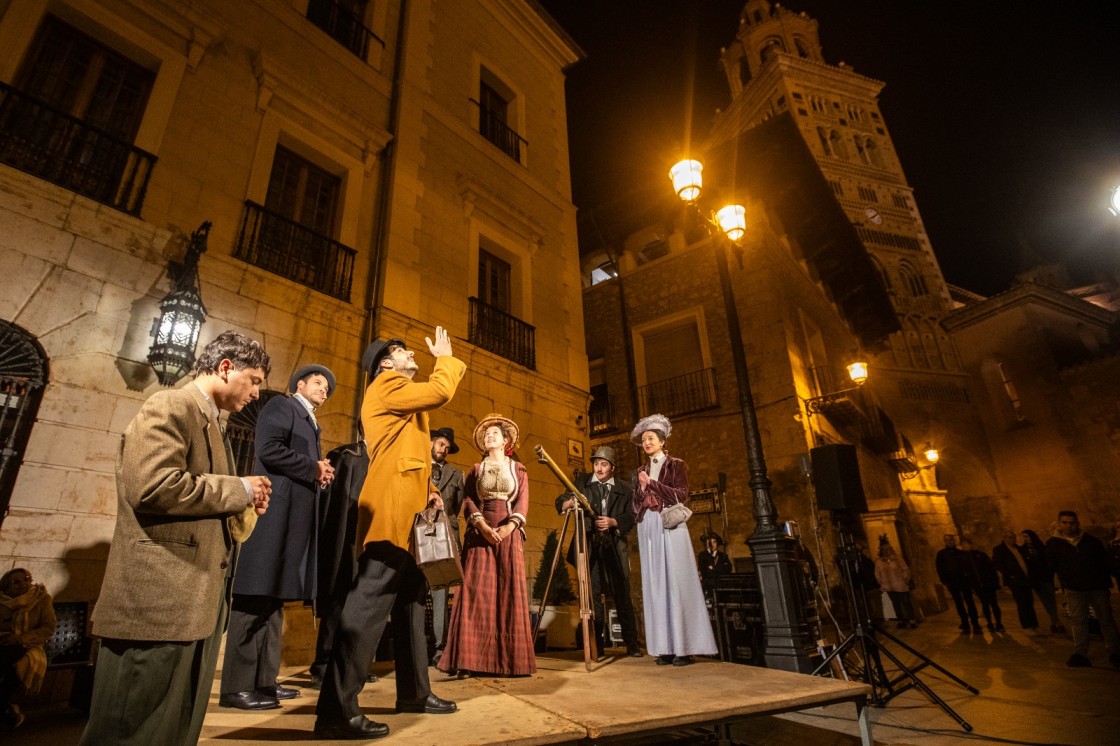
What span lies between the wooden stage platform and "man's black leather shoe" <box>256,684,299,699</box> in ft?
0.19

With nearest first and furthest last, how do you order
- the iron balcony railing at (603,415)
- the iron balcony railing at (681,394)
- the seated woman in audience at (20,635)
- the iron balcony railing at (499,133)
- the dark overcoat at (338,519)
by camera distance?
the seated woman in audience at (20,635), the dark overcoat at (338,519), the iron balcony railing at (499,133), the iron balcony railing at (681,394), the iron balcony railing at (603,415)

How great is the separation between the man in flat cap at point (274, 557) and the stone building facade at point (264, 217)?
256 cm

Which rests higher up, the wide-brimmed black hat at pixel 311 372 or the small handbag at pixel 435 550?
the wide-brimmed black hat at pixel 311 372

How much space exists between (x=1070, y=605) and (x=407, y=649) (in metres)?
7.62

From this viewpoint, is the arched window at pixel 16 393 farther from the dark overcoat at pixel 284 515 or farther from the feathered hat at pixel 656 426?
the feathered hat at pixel 656 426

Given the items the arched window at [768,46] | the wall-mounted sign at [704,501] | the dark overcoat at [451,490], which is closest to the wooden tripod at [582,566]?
the dark overcoat at [451,490]

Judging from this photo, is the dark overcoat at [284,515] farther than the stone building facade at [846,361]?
No

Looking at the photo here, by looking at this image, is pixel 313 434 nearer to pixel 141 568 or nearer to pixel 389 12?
pixel 141 568

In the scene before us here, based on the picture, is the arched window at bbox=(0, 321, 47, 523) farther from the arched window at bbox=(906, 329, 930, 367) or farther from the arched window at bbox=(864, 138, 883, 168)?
the arched window at bbox=(864, 138, 883, 168)

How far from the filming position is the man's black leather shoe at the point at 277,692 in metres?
2.83

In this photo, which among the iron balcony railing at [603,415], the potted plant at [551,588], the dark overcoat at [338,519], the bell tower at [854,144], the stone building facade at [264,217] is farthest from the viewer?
the bell tower at [854,144]

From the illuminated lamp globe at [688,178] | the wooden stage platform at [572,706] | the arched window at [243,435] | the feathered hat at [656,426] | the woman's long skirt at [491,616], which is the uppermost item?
the illuminated lamp globe at [688,178]

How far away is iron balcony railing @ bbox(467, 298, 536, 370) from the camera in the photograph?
8.38 metres

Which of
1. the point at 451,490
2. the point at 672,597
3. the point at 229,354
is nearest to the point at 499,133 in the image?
the point at 451,490
